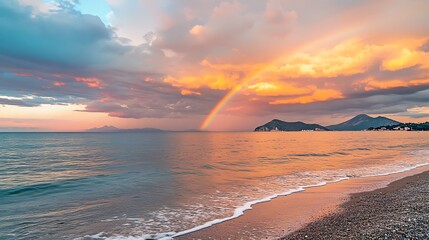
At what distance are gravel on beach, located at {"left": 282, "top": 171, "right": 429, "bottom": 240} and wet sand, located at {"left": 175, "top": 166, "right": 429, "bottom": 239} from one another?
42cm

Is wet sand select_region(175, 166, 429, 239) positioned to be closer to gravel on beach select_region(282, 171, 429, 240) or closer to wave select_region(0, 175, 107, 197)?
gravel on beach select_region(282, 171, 429, 240)

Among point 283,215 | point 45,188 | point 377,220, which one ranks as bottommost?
point 45,188

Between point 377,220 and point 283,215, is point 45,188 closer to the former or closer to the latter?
point 283,215

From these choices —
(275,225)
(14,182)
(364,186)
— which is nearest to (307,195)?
(364,186)

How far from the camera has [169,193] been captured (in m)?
19.3

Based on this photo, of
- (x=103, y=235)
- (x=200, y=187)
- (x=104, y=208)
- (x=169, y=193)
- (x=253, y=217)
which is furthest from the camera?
(x=200, y=187)

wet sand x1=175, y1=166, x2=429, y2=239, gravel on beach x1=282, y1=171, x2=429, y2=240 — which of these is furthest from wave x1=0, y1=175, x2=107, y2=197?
gravel on beach x1=282, y1=171, x2=429, y2=240

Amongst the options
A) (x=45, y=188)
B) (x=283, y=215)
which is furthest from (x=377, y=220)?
(x=45, y=188)

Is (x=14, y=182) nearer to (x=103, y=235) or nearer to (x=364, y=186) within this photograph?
(x=103, y=235)

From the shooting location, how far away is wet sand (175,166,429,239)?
10.4 metres

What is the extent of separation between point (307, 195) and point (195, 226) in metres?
9.21

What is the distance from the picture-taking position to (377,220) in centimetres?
1074

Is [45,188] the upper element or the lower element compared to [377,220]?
lower

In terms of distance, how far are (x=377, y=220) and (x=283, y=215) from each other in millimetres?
3934
